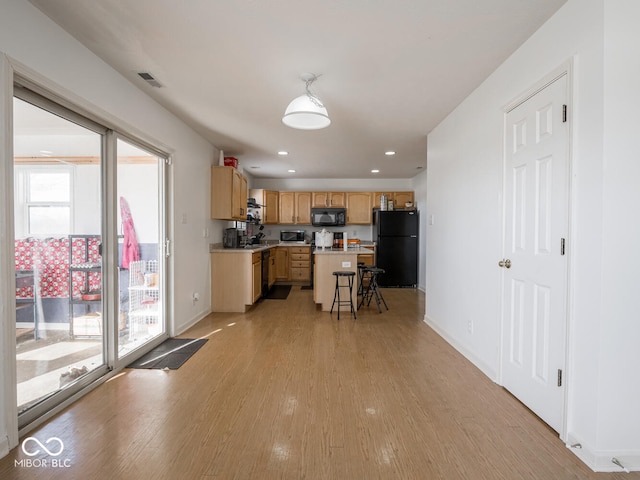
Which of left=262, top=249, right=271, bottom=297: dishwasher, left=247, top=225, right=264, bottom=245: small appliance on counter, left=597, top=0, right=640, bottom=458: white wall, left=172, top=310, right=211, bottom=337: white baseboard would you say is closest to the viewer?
left=597, top=0, right=640, bottom=458: white wall

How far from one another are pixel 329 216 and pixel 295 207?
0.84 metres

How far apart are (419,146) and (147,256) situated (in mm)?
3990

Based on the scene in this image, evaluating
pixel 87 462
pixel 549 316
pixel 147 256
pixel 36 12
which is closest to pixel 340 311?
pixel 147 256

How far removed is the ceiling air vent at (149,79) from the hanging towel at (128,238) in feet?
3.51

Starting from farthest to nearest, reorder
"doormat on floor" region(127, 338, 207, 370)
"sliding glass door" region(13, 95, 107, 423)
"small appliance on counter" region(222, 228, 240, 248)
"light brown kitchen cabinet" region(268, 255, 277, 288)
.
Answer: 1. "light brown kitchen cabinet" region(268, 255, 277, 288)
2. "small appliance on counter" region(222, 228, 240, 248)
3. "doormat on floor" region(127, 338, 207, 370)
4. "sliding glass door" region(13, 95, 107, 423)

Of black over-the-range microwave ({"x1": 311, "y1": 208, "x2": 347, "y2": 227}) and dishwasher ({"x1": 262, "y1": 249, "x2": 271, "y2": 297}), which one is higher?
black over-the-range microwave ({"x1": 311, "y1": 208, "x2": 347, "y2": 227})

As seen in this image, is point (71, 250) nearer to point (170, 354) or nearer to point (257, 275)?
point (170, 354)

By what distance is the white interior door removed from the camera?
5.88 ft

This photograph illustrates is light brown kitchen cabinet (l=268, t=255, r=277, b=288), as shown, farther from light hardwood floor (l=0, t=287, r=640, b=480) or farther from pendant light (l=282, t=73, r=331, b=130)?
pendant light (l=282, t=73, r=331, b=130)

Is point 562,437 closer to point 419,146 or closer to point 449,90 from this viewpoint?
point 449,90

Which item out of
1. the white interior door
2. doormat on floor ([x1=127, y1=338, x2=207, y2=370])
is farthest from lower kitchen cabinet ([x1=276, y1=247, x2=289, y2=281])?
the white interior door

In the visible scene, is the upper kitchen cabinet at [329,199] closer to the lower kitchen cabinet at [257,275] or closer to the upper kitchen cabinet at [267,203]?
the upper kitchen cabinet at [267,203]

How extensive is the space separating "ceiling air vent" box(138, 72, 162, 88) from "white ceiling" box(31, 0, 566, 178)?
48 millimetres

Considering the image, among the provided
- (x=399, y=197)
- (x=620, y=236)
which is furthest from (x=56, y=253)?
(x=399, y=197)
